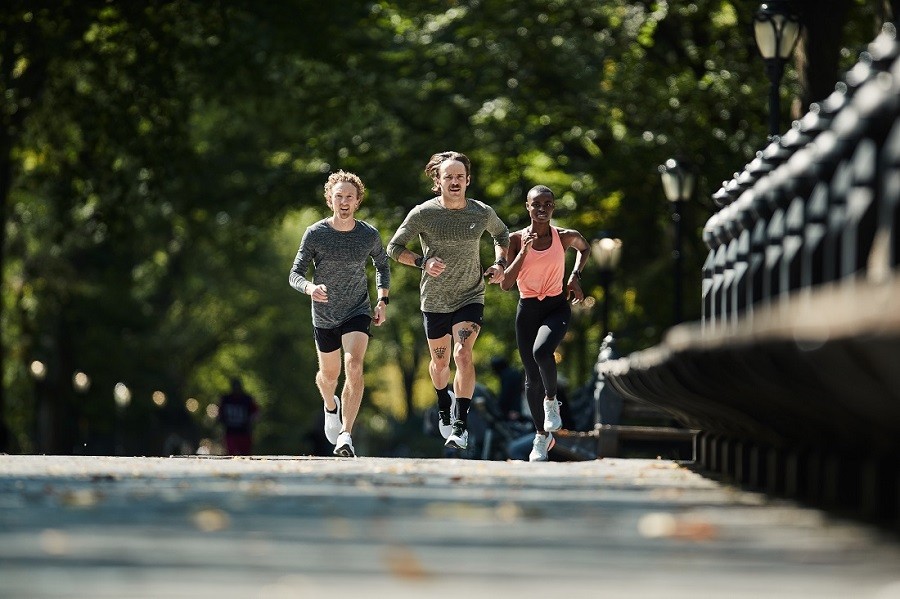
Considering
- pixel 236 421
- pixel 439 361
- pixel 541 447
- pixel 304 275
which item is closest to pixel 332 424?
pixel 439 361

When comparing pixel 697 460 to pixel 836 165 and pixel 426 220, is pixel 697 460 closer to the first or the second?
pixel 426 220

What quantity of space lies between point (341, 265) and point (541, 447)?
2160 millimetres

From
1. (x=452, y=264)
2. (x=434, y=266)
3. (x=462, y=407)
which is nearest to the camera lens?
(x=434, y=266)

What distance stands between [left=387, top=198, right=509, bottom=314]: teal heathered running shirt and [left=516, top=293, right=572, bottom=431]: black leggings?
1.84ft

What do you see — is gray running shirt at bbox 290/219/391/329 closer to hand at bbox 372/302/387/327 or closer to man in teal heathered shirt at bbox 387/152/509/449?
hand at bbox 372/302/387/327

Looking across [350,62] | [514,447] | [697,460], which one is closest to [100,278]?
[350,62]

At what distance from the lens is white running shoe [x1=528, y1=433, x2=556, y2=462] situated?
15586 millimetres

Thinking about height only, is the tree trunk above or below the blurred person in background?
above

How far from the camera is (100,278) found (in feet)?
185

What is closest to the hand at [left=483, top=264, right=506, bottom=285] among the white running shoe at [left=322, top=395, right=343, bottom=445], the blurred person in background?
the white running shoe at [left=322, top=395, right=343, bottom=445]

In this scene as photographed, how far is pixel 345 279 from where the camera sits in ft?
55.0

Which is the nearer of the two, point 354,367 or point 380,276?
point 380,276

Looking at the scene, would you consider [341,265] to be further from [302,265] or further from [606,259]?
[606,259]

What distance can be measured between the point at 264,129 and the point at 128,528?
110ft
